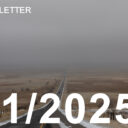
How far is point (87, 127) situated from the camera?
33469 millimetres

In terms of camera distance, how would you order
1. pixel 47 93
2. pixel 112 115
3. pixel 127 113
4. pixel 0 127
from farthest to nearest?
1. pixel 47 93
2. pixel 127 113
3. pixel 112 115
4. pixel 0 127

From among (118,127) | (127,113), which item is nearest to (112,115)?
(127,113)

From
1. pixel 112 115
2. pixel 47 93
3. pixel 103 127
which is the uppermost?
pixel 47 93

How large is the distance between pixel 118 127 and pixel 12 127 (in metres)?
9.16

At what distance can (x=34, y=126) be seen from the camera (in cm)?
3356

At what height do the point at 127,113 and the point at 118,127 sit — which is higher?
the point at 127,113

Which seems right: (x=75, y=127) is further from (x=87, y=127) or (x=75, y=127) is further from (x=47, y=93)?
(x=47, y=93)

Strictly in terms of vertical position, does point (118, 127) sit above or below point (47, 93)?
below

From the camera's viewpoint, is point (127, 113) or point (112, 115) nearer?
point (112, 115)

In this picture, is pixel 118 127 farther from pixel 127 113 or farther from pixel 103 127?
pixel 127 113

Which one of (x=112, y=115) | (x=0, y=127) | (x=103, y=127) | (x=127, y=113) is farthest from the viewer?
(x=127, y=113)

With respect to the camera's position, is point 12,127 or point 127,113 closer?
point 12,127

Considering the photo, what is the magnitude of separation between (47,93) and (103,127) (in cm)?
9559

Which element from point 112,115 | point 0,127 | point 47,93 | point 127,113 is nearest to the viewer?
point 0,127
